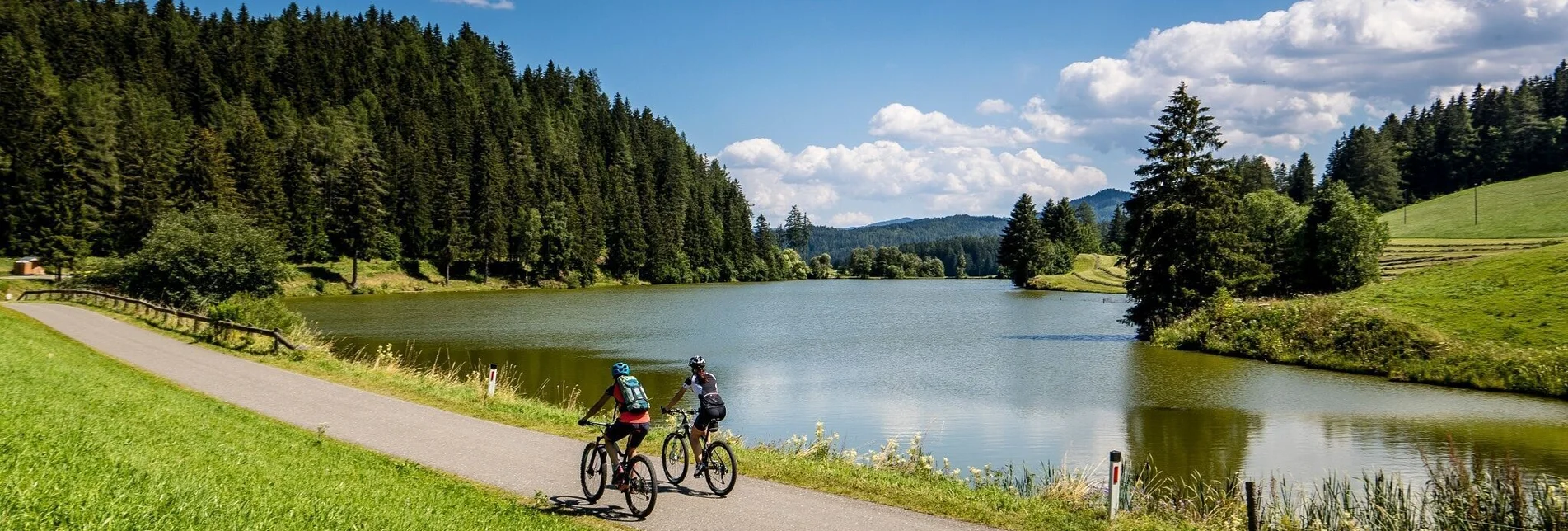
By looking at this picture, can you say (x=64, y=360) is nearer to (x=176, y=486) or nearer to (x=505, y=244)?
(x=176, y=486)

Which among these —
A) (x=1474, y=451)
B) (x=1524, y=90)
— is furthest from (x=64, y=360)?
(x=1524, y=90)

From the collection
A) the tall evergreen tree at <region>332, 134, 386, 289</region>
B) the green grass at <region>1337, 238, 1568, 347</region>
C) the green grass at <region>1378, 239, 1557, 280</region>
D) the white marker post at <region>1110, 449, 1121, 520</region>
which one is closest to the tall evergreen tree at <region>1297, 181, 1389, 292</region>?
the green grass at <region>1337, 238, 1568, 347</region>

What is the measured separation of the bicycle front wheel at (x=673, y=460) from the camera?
12391 mm

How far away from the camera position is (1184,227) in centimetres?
4350

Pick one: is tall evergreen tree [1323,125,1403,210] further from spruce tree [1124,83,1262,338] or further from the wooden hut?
the wooden hut

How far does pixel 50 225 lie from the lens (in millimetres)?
68438

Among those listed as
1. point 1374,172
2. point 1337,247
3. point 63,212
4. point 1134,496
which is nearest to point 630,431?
point 1134,496

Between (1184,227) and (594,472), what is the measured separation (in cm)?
3980

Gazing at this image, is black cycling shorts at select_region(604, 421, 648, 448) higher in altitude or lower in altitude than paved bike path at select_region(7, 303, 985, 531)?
higher

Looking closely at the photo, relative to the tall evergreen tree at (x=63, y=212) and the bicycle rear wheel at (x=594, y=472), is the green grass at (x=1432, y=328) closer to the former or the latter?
Result: the bicycle rear wheel at (x=594, y=472)

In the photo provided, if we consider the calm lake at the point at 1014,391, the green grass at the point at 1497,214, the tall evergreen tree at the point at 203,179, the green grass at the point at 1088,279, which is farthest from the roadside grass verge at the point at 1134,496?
the green grass at the point at 1088,279

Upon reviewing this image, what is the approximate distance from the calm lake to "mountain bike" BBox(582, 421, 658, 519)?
32.6ft

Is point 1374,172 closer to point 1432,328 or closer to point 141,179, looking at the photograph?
point 1432,328

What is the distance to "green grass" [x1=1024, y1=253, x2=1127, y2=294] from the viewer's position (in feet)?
346
